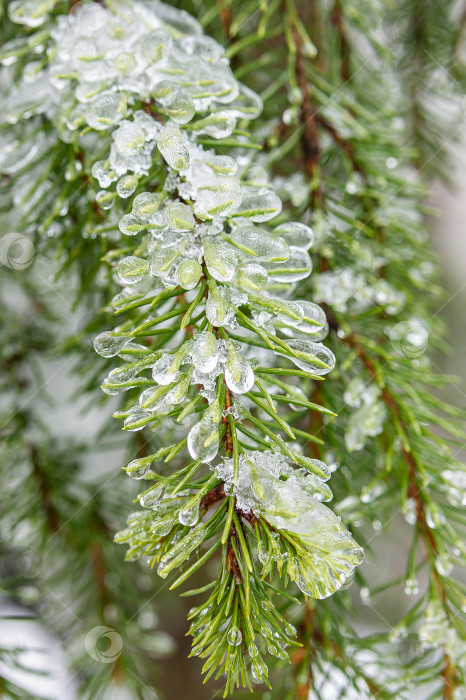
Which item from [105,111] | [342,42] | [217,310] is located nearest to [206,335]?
[217,310]

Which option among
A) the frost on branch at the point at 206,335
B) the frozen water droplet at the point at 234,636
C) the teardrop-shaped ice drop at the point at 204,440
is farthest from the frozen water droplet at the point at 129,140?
the frozen water droplet at the point at 234,636

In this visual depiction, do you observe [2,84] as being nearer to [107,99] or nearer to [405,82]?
[107,99]

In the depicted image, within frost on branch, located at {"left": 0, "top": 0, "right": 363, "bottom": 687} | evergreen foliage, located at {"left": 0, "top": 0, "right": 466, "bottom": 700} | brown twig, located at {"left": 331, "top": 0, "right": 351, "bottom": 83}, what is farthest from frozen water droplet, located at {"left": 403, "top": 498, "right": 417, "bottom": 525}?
brown twig, located at {"left": 331, "top": 0, "right": 351, "bottom": 83}

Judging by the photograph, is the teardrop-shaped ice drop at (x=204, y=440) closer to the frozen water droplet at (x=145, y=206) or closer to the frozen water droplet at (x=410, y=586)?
the frozen water droplet at (x=145, y=206)

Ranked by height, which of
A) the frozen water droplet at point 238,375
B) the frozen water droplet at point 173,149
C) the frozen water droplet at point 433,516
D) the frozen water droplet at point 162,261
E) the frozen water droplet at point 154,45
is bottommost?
the frozen water droplet at point 433,516

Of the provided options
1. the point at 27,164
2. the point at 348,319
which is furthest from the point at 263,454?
the point at 27,164
